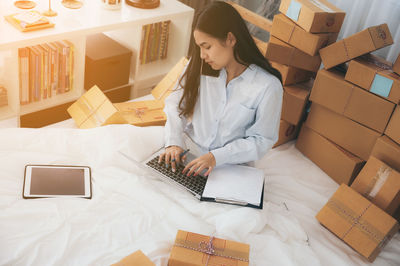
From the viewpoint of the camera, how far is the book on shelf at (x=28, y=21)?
1974 mm

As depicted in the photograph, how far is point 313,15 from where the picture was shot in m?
1.87

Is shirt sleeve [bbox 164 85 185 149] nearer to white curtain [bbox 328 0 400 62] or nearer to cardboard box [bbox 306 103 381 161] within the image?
cardboard box [bbox 306 103 381 161]

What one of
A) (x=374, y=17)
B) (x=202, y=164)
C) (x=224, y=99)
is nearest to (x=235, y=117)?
(x=224, y=99)

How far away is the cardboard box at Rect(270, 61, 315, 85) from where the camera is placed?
2062mm

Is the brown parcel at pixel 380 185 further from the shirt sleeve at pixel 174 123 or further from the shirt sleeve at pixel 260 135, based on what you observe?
the shirt sleeve at pixel 174 123

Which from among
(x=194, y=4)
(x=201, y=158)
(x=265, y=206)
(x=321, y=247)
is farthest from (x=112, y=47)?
(x=321, y=247)

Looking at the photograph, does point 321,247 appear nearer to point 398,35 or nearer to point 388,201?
point 388,201

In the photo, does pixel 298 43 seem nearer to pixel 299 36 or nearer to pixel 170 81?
pixel 299 36

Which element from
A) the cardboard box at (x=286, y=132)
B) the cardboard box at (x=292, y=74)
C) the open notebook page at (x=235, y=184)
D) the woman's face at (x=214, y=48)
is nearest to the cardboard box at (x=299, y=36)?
the cardboard box at (x=292, y=74)

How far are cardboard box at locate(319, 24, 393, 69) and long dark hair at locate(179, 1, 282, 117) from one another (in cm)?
45

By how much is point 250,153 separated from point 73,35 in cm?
106

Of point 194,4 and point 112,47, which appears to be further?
point 194,4

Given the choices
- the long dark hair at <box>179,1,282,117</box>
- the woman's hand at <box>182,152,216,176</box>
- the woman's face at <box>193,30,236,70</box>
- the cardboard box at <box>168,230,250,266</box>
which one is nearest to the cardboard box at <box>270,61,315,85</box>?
the long dark hair at <box>179,1,282,117</box>

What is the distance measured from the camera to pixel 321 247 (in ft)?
5.07
